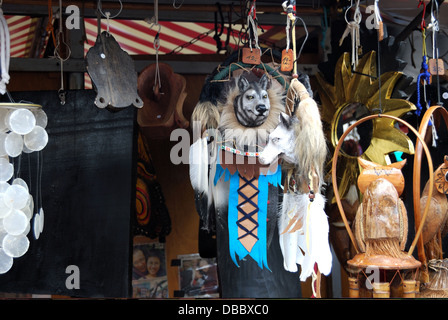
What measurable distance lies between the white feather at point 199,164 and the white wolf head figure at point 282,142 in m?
0.28

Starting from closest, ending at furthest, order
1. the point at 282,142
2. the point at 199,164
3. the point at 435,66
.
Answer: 1. the point at 282,142
2. the point at 435,66
3. the point at 199,164

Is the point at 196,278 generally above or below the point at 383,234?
below

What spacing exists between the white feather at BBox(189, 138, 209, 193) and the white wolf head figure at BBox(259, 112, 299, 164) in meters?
0.28

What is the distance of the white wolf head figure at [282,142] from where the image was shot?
2.45m

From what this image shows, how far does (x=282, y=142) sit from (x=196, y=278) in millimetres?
1264

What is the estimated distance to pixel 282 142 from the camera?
2.49 meters

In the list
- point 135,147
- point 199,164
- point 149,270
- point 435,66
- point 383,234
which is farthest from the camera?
point 149,270

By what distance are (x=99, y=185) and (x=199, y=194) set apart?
0.40m

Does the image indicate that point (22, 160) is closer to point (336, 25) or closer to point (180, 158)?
point (180, 158)

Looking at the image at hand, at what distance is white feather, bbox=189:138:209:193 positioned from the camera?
2.74 m

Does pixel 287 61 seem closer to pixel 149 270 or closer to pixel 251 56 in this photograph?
pixel 251 56

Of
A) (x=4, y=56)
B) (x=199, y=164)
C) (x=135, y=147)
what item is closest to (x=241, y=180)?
(x=199, y=164)

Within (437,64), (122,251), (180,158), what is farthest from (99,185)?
(437,64)

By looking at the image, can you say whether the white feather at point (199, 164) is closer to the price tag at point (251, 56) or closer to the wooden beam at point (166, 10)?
the price tag at point (251, 56)
